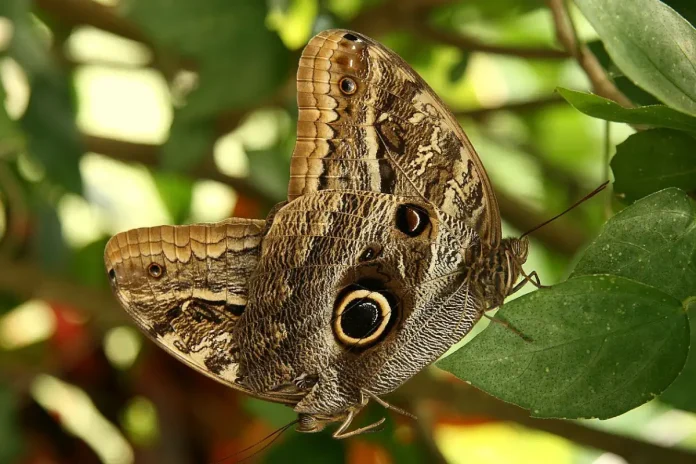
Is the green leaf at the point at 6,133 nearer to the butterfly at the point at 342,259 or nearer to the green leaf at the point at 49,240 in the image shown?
the green leaf at the point at 49,240

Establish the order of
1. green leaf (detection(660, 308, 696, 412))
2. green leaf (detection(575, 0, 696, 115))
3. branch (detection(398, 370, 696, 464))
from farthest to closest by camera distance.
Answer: branch (detection(398, 370, 696, 464)) → green leaf (detection(660, 308, 696, 412)) → green leaf (detection(575, 0, 696, 115))

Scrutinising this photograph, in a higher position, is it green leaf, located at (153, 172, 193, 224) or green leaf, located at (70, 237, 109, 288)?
green leaf, located at (153, 172, 193, 224)

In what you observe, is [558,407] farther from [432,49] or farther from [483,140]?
[483,140]

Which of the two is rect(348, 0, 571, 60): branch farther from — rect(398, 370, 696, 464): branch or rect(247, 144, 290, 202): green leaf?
rect(398, 370, 696, 464): branch

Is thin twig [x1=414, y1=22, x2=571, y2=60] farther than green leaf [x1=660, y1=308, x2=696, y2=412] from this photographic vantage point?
Yes

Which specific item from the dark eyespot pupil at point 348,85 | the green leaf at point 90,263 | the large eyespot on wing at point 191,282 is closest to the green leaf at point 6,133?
the green leaf at point 90,263

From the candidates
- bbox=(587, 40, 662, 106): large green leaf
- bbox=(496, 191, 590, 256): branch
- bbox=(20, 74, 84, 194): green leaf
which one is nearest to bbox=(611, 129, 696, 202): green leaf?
bbox=(587, 40, 662, 106): large green leaf

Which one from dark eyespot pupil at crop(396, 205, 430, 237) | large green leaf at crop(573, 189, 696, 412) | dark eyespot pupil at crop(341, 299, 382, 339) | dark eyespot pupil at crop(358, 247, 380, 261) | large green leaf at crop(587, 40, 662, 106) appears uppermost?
large green leaf at crop(587, 40, 662, 106)

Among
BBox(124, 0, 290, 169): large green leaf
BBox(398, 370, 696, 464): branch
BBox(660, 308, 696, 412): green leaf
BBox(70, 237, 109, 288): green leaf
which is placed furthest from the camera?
BBox(70, 237, 109, 288): green leaf
